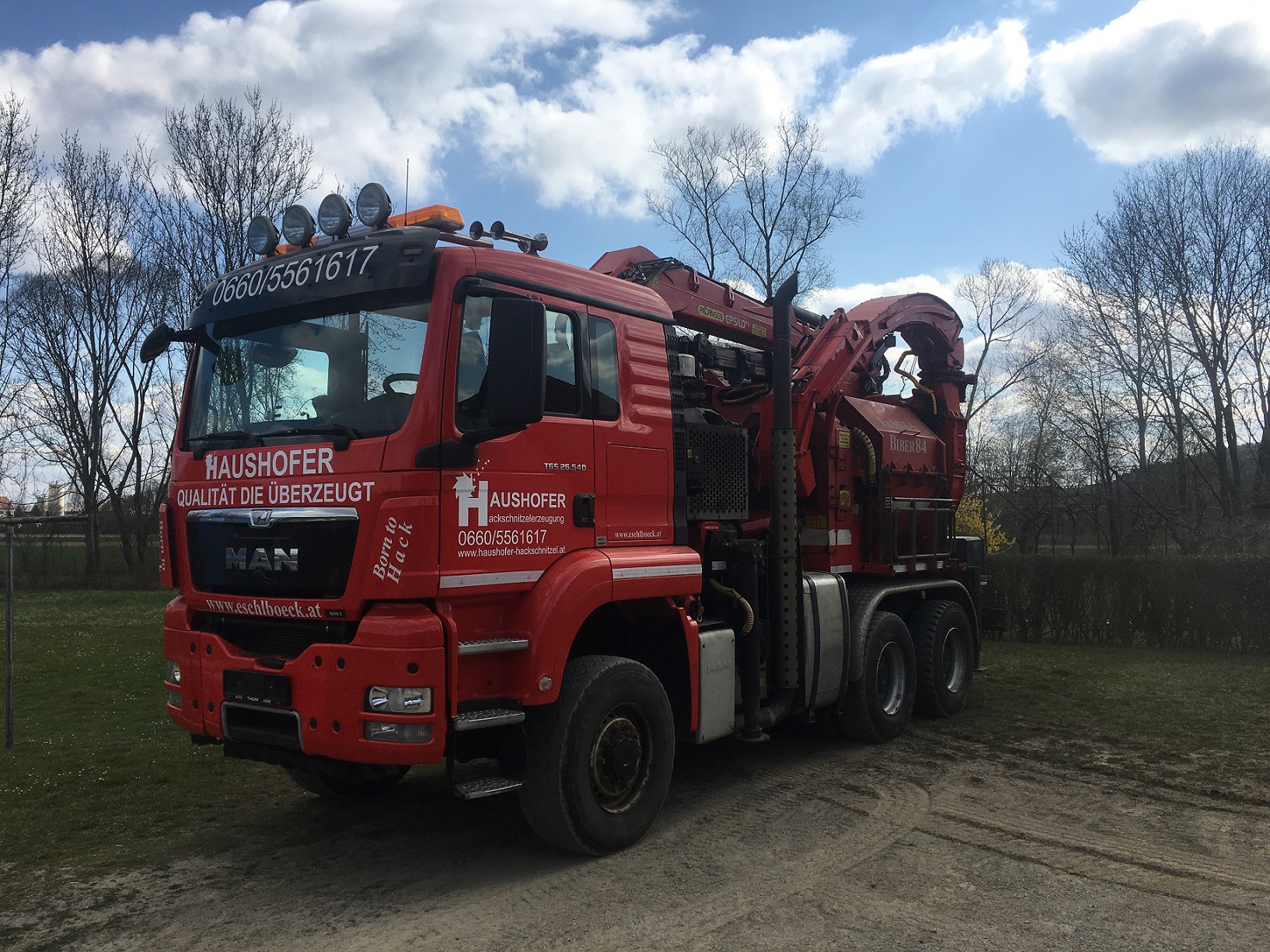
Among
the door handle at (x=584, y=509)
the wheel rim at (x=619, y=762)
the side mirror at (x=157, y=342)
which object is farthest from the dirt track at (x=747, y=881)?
the side mirror at (x=157, y=342)

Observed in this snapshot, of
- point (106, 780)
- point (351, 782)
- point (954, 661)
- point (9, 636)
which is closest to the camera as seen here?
point (351, 782)

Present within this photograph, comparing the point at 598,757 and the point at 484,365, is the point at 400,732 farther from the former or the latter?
the point at 484,365

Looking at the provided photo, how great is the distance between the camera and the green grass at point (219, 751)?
17.9ft

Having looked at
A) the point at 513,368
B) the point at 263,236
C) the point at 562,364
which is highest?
the point at 263,236

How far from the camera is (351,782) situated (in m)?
5.87

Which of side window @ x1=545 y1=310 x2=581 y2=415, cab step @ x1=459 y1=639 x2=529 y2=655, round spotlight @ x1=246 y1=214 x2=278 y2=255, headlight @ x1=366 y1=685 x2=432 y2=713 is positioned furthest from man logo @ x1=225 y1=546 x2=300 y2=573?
round spotlight @ x1=246 y1=214 x2=278 y2=255

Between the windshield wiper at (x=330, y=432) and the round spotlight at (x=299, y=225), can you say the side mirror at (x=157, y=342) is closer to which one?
the round spotlight at (x=299, y=225)

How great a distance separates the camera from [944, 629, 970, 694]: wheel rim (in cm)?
895

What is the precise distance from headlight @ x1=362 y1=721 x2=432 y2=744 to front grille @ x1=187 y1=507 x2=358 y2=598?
2.11 feet

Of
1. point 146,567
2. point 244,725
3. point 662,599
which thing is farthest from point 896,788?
point 146,567

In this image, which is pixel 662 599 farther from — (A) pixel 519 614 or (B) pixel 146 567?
(B) pixel 146 567

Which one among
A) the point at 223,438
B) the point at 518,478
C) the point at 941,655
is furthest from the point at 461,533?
the point at 941,655

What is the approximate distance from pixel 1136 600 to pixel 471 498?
44.9 feet

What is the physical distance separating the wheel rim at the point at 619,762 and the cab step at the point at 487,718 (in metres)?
0.58
